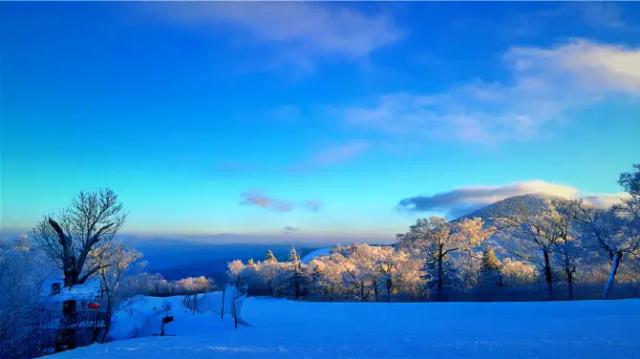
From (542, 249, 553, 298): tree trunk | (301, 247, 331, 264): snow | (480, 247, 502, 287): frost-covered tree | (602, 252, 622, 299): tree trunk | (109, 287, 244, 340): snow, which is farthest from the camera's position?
(301, 247, 331, 264): snow

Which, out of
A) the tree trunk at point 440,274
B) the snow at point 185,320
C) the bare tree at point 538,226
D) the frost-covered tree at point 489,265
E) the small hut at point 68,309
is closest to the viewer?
the small hut at point 68,309

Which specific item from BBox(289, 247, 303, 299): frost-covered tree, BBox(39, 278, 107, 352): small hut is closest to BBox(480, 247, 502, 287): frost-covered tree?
BBox(289, 247, 303, 299): frost-covered tree

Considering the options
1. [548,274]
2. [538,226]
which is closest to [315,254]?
[538,226]

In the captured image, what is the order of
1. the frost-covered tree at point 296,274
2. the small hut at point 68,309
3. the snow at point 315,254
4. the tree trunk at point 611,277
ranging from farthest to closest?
the snow at point 315,254 < the frost-covered tree at point 296,274 < the tree trunk at point 611,277 < the small hut at point 68,309

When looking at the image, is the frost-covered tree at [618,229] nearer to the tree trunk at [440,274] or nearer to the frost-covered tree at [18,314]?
the tree trunk at [440,274]

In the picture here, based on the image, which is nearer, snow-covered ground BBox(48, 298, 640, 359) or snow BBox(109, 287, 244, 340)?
snow-covered ground BBox(48, 298, 640, 359)

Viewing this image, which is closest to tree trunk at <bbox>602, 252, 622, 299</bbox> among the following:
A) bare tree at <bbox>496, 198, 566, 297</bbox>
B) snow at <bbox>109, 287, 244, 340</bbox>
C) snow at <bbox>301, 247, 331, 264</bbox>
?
bare tree at <bbox>496, 198, 566, 297</bbox>

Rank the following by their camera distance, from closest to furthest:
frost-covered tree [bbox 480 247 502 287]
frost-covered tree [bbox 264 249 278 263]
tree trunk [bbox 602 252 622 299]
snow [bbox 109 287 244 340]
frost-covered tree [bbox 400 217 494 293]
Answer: snow [bbox 109 287 244 340]
tree trunk [bbox 602 252 622 299]
frost-covered tree [bbox 400 217 494 293]
frost-covered tree [bbox 480 247 502 287]
frost-covered tree [bbox 264 249 278 263]

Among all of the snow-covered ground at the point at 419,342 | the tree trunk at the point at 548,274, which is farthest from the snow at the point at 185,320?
the tree trunk at the point at 548,274

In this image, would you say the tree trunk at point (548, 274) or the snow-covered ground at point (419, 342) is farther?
the tree trunk at point (548, 274)

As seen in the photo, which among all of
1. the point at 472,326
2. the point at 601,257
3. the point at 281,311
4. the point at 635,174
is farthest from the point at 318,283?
the point at 472,326

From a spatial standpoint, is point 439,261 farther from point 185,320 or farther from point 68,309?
point 68,309

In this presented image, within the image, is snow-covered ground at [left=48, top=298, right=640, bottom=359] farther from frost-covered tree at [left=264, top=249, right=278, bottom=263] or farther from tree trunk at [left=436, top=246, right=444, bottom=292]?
frost-covered tree at [left=264, top=249, right=278, bottom=263]

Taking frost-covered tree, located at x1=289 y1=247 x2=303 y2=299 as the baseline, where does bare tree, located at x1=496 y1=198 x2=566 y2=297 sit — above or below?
above
